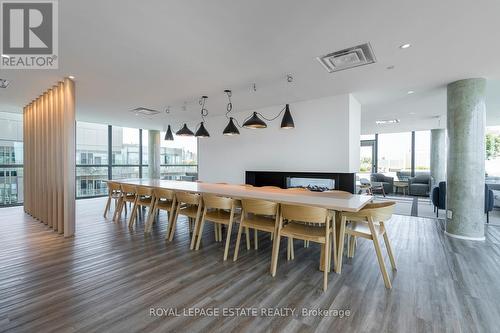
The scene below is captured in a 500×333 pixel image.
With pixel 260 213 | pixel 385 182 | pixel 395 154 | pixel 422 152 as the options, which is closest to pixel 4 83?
pixel 260 213

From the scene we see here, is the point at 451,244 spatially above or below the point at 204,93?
below

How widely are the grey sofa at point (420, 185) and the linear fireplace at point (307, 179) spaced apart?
5832 millimetres

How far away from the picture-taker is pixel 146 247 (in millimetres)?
3326

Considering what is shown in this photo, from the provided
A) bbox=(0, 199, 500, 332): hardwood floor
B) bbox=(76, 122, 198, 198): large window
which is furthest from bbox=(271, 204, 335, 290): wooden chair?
bbox=(76, 122, 198, 198): large window

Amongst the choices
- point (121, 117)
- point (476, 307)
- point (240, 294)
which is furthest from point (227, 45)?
point (121, 117)

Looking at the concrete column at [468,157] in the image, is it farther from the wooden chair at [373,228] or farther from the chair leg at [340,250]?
the chair leg at [340,250]

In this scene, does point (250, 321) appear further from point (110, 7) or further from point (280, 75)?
point (280, 75)

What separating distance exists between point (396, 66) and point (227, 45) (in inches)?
93.5

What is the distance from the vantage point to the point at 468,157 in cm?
376

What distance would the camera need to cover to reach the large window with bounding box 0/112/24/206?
6.31 metres

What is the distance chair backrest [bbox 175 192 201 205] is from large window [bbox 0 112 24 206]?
20.2 ft

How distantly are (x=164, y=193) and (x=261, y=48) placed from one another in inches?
107

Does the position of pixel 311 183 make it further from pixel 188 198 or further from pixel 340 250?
pixel 188 198

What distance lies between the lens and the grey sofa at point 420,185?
8.45 m
